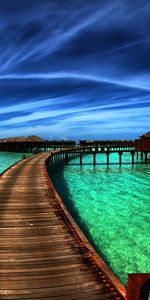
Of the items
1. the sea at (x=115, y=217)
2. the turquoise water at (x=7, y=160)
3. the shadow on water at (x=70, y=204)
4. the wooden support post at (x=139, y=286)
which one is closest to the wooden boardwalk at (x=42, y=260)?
the wooden support post at (x=139, y=286)

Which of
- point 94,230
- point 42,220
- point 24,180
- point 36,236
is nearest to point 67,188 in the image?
point 24,180

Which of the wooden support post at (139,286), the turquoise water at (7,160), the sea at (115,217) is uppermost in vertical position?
the wooden support post at (139,286)

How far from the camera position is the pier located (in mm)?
5453

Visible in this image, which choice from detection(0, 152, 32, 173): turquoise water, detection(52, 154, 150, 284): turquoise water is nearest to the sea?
detection(52, 154, 150, 284): turquoise water

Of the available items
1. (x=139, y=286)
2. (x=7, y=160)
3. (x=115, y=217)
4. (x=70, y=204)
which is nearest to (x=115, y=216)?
(x=115, y=217)

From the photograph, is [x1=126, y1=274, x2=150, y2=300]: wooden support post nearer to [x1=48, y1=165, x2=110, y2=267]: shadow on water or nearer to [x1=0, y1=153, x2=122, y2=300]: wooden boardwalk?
[x1=0, y1=153, x2=122, y2=300]: wooden boardwalk

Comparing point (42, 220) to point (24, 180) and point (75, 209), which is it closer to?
point (75, 209)

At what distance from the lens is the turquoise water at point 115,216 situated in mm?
11289

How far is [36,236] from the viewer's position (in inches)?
349

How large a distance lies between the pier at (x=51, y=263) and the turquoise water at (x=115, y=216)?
101 inches

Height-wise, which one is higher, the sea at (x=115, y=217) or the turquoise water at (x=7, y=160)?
the turquoise water at (x=7, y=160)

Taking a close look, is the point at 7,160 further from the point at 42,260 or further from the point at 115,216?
the point at 42,260

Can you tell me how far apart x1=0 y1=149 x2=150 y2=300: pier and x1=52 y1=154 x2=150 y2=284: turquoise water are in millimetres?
2557

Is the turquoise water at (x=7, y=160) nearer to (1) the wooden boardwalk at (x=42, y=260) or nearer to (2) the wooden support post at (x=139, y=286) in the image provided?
(1) the wooden boardwalk at (x=42, y=260)
